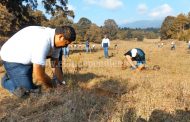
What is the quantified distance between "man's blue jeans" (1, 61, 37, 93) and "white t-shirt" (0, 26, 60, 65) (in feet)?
0.45

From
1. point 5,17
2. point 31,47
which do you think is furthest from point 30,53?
point 5,17

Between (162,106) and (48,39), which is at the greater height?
→ (48,39)

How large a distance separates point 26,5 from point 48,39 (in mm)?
28274

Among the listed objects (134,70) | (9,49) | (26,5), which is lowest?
(134,70)

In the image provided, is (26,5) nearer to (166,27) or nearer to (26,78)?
(26,78)

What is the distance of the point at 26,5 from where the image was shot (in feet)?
113

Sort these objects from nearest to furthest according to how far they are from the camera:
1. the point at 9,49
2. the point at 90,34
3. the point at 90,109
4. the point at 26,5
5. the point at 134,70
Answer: the point at 90,109, the point at 9,49, the point at 134,70, the point at 26,5, the point at 90,34

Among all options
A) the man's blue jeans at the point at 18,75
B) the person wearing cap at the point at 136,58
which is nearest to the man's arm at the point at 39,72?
the man's blue jeans at the point at 18,75

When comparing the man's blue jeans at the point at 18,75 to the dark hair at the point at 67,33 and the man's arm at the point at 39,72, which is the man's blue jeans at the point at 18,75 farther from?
the dark hair at the point at 67,33

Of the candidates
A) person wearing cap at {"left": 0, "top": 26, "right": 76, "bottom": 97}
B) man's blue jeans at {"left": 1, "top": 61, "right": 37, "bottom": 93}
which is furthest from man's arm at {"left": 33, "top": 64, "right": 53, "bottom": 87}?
man's blue jeans at {"left": 1, "top": 61, "right": 37, "bottom": 93}

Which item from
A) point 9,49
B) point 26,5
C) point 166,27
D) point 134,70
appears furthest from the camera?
point 166,27

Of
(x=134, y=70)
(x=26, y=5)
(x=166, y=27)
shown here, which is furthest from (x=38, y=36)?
(x=166, y=27)

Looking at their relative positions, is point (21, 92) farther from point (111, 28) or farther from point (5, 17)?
point (111, 28)

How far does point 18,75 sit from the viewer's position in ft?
25.9
